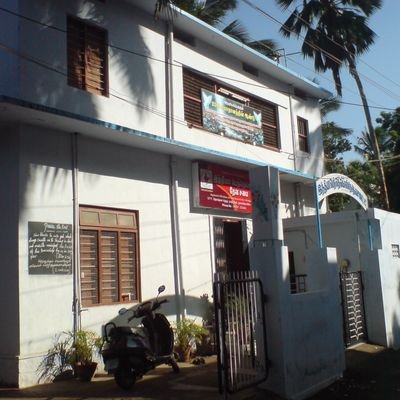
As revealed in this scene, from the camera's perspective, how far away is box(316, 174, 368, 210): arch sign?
11.3 metres

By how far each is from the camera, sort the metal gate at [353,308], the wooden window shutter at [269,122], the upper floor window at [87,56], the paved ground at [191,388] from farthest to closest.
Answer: the wooden window shutter at [269,122]
the metal gate at [353,308]
the upper floor window at [87,56]
the paved ground at [191,388]

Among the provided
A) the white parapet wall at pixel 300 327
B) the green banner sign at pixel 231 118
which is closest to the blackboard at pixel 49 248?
the white parapet wall at pixel 300 327

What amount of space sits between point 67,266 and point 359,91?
48.1 feet

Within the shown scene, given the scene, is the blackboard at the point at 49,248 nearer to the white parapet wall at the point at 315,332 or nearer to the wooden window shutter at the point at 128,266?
the wooden window shutter at the point at 128,266

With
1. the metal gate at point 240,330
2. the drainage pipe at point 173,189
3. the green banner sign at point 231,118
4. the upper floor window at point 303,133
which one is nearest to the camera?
the metal gate at point 240,330

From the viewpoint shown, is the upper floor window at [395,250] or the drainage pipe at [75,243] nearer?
the drainage pipe at [75,243]

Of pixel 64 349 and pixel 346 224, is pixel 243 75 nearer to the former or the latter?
pixel 346 224

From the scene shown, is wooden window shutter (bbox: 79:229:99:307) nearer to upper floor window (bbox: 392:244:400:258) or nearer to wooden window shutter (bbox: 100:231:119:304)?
wooden window shutter (bbox: 100:231:119:304)

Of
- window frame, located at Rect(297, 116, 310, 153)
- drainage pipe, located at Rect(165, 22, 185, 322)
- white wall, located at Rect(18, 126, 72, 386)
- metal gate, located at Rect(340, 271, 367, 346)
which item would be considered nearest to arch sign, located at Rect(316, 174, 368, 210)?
metal gate, located at Rect(340, 271, 367, 346)

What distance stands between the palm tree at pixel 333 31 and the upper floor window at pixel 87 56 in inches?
399

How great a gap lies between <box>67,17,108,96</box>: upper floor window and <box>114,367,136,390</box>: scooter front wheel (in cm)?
491

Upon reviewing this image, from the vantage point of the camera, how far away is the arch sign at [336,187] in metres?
11.3

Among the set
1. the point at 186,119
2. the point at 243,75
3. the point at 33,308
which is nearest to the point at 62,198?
the point at 33,308

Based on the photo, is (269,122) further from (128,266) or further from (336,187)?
(128,266)
